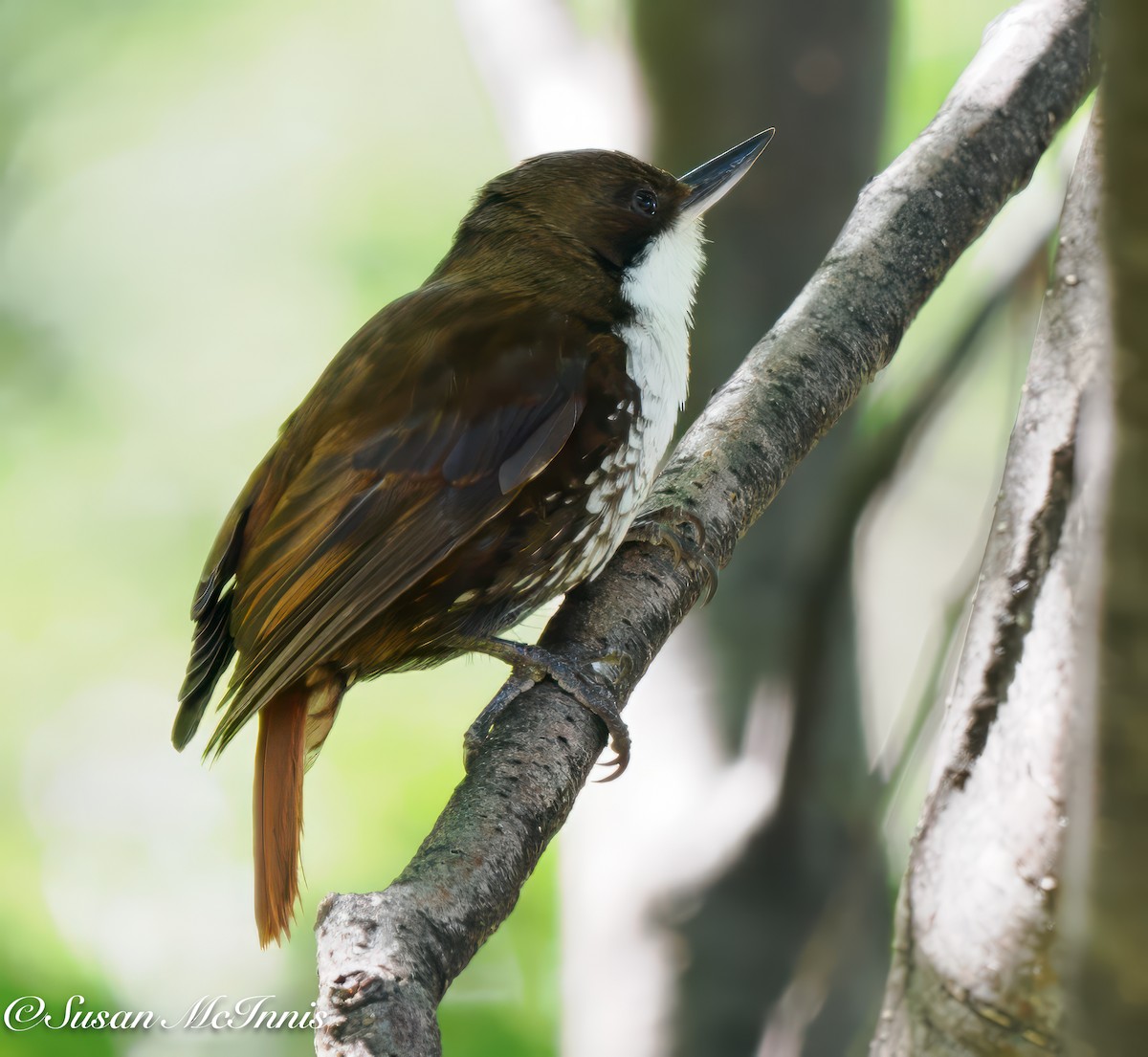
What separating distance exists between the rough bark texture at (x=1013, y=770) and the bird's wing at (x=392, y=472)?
87cm

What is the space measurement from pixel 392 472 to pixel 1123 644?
4.72 feet

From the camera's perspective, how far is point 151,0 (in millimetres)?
5438

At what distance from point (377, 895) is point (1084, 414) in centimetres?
88

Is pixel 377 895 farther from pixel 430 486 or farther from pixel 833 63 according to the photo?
pixel 833 63

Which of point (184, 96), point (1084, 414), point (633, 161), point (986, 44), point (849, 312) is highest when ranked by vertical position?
point (184, 96)

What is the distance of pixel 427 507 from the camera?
7.06ft

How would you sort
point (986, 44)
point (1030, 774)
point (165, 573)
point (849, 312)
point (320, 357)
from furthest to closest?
point (320, 357), point (165, 573), point (986, 44), point (849, 312), point (1030, 774)

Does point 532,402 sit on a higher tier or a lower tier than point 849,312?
lower

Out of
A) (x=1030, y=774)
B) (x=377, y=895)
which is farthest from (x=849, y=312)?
(x=377, y=895)

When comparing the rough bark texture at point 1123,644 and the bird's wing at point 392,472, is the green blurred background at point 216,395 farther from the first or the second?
the rough bark texture at point 1123,644

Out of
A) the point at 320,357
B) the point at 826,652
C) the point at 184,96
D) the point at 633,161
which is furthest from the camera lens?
the point at 184,96

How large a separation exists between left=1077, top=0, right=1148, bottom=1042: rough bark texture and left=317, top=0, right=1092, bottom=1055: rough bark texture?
2.43 feet
